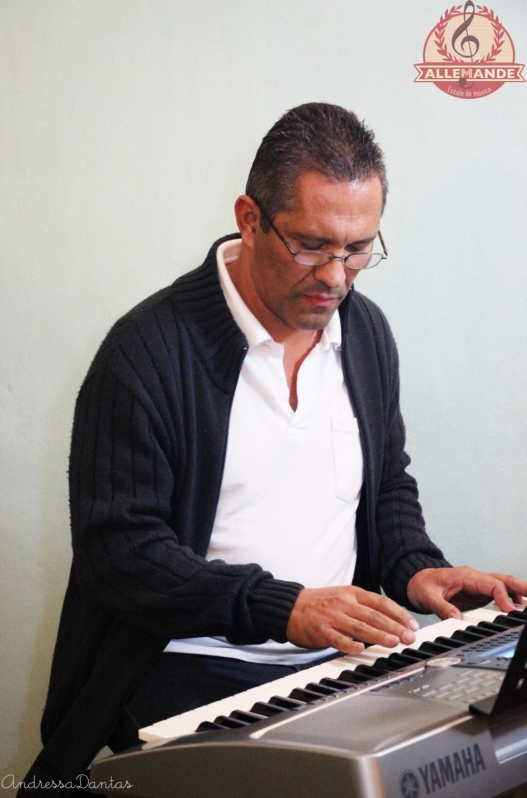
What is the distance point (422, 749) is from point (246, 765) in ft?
0.50

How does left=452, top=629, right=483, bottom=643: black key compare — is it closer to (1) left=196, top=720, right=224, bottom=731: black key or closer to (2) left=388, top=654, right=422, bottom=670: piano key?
(2) left=388, top=654, right=422, bottom=670: piano key

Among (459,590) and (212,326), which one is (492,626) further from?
(212,326)

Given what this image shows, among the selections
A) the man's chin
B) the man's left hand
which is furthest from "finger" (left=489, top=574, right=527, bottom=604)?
the man's chin

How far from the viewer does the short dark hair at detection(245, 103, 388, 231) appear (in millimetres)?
1366

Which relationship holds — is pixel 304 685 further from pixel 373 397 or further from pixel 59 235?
pixel 59 235

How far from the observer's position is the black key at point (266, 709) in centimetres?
91

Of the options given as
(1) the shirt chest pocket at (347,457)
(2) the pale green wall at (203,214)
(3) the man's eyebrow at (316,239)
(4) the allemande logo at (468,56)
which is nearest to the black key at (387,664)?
(1) the shirt chest pocket at (347,457)

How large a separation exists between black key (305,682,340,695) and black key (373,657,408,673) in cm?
8

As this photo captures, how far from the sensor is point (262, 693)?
3.28 feet

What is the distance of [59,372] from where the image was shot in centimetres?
197

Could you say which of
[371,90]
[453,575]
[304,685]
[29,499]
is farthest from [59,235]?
[304,685]

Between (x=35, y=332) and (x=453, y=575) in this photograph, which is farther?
(x=35, y=332)

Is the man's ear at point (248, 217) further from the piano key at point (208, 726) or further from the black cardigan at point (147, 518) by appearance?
the piano key at point (208, 726)

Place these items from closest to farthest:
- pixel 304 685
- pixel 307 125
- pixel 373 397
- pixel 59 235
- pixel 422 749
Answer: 1. pixel 422 749
2. pixel 304 685
3. pixel 307 125
4. pixel 373 397
5. pixel 59 235
